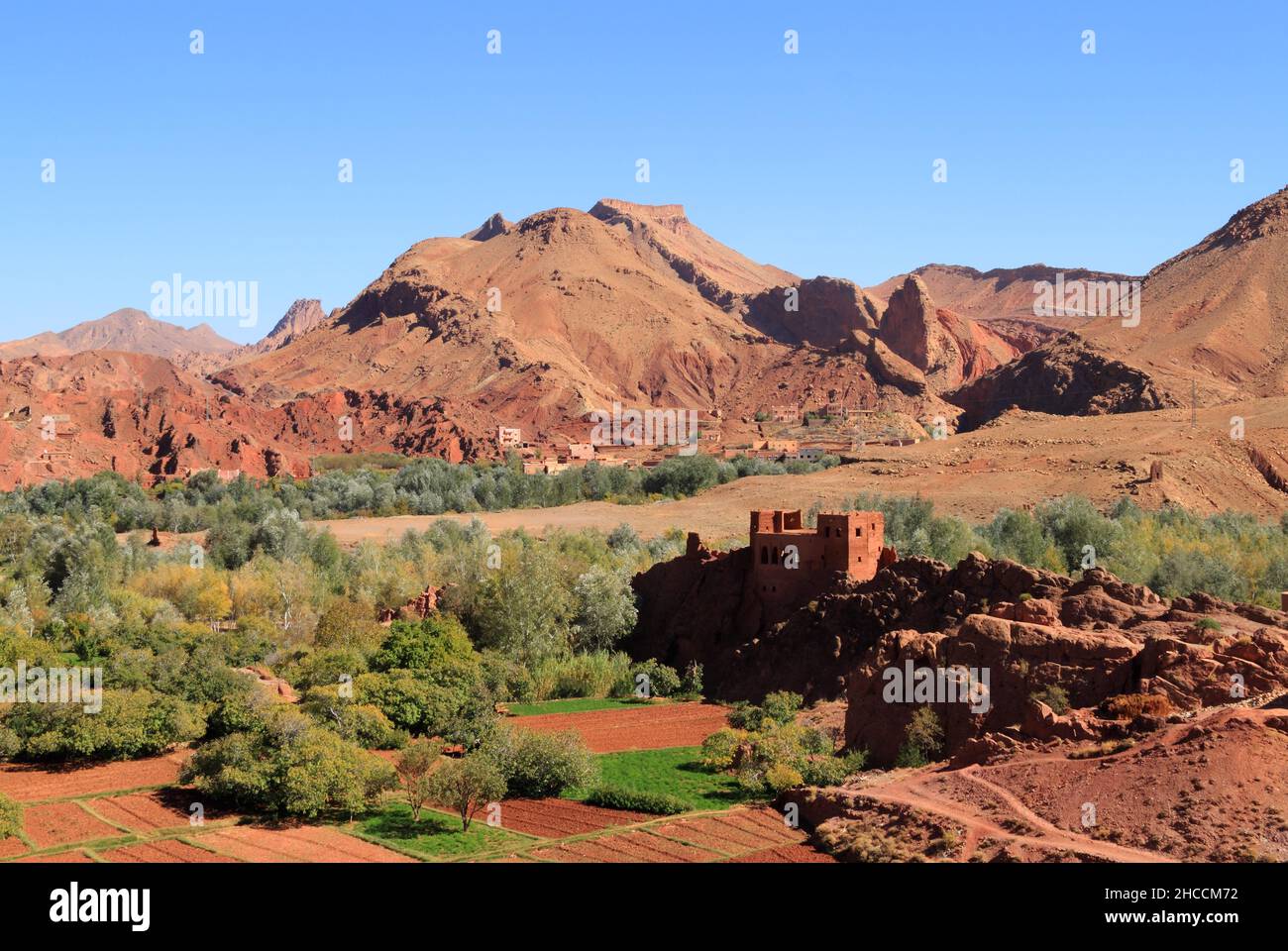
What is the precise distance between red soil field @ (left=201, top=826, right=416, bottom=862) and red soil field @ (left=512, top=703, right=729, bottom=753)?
30.5 feet

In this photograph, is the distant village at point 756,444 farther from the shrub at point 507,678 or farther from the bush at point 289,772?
the bush at point 289,772

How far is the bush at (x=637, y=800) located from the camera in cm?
2645

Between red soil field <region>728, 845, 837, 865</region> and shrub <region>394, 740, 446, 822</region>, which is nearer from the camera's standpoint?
red soil field <region>728, 845, 837, 865</region>

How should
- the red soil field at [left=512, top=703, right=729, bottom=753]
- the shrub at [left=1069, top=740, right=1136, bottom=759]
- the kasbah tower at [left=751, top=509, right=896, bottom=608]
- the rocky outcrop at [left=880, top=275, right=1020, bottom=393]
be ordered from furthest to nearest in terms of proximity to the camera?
the rocky outcrop at [left=880, top=275, right=1020, bottom=393] → the kasbah tower at [left=751, top=509, right=896, bottom=608] → the red soil field at [left=512, top=703, right=729, bottom=753] → the shrub at [left=1069, top=740, right=1136, bottom=759]

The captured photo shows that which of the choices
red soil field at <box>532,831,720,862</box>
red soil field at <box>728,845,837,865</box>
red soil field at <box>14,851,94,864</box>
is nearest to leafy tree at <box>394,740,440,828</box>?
red soil field at <box>532,831,720,862</box>

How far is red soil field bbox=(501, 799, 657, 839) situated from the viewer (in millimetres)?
25266

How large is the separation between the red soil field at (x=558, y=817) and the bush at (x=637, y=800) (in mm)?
214

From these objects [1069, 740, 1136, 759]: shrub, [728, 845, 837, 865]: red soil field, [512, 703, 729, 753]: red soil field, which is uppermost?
[1069, 740, 1136, 759]: shrub

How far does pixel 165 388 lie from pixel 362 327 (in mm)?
57799

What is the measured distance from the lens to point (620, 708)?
38.9 metres

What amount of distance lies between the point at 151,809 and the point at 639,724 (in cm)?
1356

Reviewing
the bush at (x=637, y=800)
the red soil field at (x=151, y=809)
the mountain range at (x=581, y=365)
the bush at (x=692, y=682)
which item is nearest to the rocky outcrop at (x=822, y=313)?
the mountain range at (x=581, y=365)

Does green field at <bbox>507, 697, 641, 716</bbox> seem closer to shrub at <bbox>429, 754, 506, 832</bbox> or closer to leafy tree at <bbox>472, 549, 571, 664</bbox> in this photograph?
leafy tree at <bbox>472, 549, 571, 664</bbox>
